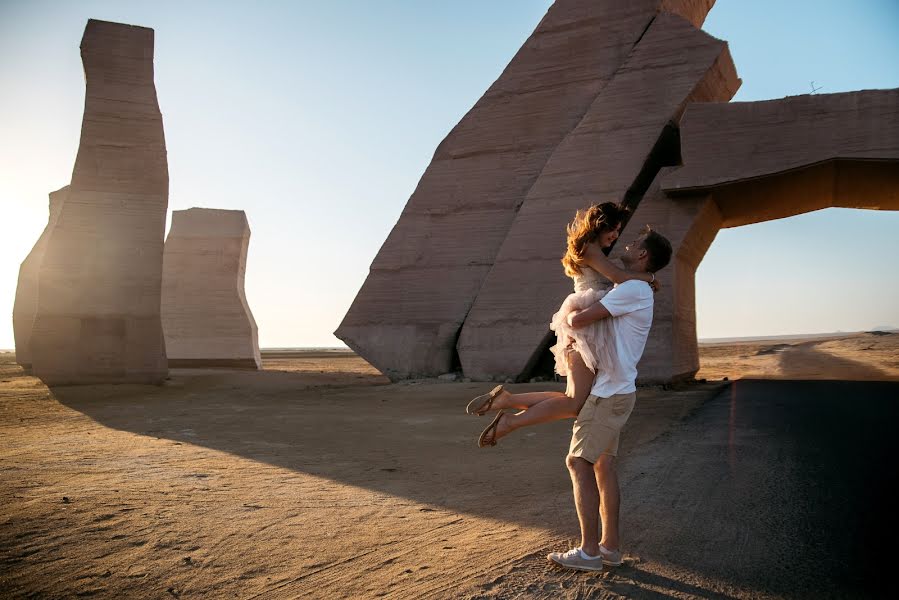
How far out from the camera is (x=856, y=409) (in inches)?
351

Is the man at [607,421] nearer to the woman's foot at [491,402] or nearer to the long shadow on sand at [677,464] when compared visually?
the long shadow on sand at [677,464]

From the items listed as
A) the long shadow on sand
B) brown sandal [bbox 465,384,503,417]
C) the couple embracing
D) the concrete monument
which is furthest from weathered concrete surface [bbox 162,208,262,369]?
the couple embracing

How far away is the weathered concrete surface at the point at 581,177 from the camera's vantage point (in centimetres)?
1332

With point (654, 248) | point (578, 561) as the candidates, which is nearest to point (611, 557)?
point (578, 561)

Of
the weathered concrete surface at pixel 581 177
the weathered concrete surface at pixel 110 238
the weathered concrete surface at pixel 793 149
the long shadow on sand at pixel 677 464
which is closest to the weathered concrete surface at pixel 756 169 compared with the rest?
the weathered concrete surface at pixel 793 149

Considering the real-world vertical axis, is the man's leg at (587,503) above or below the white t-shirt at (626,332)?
below

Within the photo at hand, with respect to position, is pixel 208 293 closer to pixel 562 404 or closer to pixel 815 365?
pixel 815 365

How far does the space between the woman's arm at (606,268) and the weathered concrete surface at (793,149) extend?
9506mm

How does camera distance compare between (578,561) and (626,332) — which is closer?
(578,561)

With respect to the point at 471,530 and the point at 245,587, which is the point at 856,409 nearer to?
the point at 471,530

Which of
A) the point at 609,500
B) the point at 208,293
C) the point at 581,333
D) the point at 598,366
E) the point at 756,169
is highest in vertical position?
the point at 756,169

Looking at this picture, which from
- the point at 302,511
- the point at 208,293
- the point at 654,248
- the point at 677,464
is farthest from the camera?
the point at 208,293

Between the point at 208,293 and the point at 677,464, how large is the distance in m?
24.5

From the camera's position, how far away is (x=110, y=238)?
14703 millimetres
